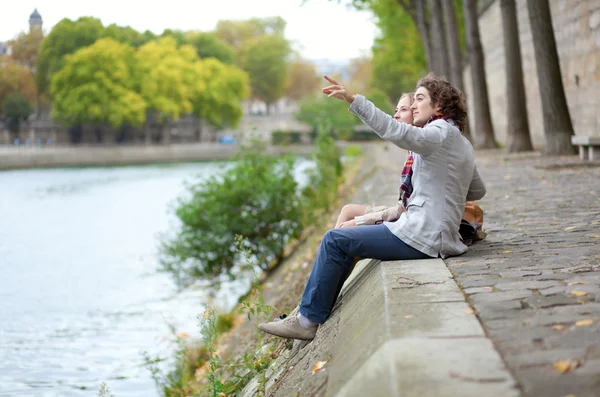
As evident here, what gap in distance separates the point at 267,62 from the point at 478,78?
9862cm

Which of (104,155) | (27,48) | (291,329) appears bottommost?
(104,155)

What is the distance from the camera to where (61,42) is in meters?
85.6

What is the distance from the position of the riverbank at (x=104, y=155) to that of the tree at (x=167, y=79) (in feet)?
15.4

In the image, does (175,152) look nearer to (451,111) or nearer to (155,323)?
(155,323)

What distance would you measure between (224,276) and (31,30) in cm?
7964

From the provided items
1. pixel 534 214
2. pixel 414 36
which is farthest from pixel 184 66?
pixel 534 214

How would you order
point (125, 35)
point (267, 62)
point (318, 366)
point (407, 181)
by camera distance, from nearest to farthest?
point (318, 366), point (407, 181), point (125, 35), point (267, 62)

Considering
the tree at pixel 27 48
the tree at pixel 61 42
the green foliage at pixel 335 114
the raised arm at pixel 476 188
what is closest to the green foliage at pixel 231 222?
the raised arm at pixel 476 188

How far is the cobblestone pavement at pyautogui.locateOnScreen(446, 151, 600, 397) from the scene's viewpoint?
10.3 ft

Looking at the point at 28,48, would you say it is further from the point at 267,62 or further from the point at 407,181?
the point at 407,181

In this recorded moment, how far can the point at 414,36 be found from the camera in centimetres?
3722

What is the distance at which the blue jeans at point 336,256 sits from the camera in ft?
16.5

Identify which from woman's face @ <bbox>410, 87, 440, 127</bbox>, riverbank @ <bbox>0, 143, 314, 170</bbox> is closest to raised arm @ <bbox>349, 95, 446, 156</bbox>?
woman's face @ <bbox>410, 87, 440, 127</bbox>

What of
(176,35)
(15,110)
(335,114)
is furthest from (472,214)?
(176,35)
